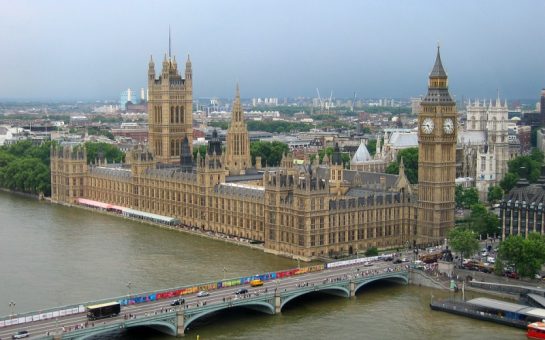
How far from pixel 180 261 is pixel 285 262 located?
1013cm

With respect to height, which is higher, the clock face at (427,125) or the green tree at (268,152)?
the clock face at (427,125)

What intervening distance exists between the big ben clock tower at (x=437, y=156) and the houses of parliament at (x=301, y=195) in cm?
10

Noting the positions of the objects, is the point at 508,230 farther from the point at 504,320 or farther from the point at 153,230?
the point at 153,230

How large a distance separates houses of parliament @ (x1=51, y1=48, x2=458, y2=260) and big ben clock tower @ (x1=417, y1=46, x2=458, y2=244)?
10cm

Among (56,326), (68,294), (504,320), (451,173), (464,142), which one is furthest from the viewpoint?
(464,142)

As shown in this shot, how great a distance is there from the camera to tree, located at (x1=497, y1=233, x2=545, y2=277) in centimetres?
7312

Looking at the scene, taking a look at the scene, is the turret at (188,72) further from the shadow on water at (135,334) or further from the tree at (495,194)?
the shadow on water at (135,334)

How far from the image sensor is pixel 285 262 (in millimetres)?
85000

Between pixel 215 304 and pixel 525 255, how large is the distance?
Result: 87.0 ft

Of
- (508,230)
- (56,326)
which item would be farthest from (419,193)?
(56,326)

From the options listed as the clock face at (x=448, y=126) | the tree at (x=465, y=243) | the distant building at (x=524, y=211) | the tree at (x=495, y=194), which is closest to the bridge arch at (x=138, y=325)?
the tree at (x=465, y=243)

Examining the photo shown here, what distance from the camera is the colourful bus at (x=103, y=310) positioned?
199 ft

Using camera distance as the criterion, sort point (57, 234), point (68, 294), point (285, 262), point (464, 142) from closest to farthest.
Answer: point (68, 294) → point (285, 262) → point (57, 234) → point (464, 142)

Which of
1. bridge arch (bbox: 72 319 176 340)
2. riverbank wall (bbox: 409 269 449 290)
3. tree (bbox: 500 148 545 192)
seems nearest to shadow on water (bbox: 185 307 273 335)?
bridge arch (bbox: 72 319 176 340)
